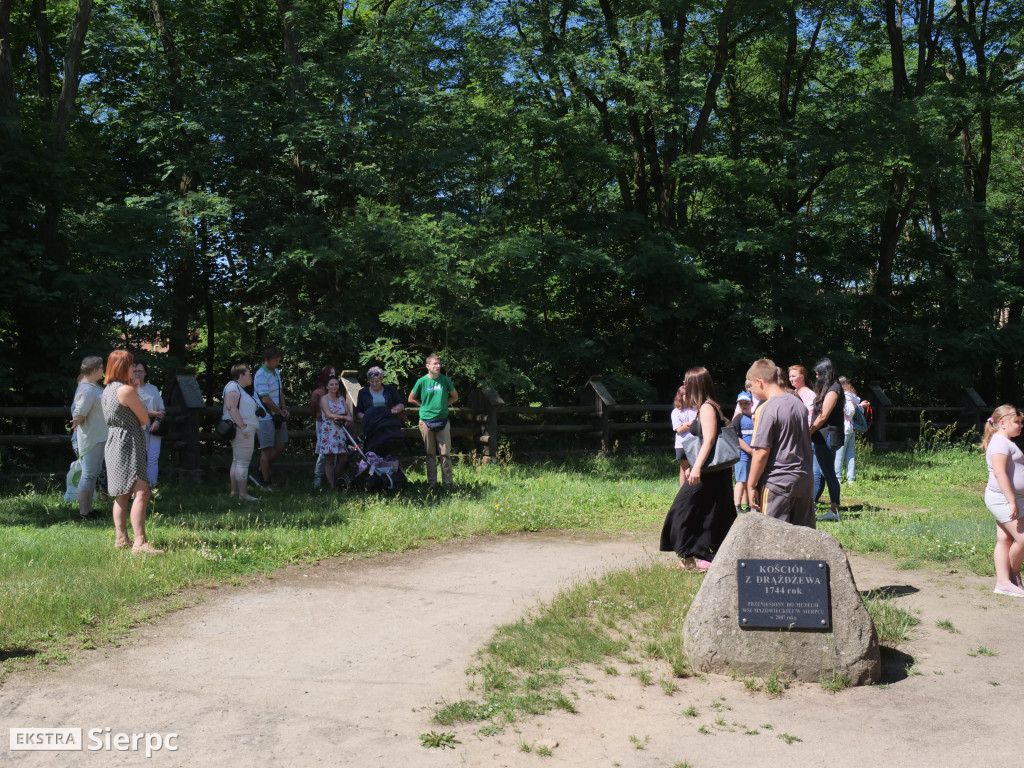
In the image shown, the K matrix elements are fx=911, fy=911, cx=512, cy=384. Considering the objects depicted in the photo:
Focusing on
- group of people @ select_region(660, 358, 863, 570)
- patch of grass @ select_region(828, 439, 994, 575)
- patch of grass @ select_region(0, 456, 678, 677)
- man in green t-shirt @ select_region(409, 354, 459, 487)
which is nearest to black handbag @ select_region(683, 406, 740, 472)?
group of people @ select_region(660, 358, 863, 570)

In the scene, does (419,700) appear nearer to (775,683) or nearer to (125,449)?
(775,683)

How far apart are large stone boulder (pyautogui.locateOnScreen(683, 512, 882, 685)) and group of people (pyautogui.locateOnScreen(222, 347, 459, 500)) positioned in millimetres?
6209

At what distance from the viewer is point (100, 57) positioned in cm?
1557

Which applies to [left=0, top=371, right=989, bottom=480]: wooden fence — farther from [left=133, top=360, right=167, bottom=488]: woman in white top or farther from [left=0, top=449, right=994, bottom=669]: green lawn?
[left=133, top=360, right=167, bottom=488]: woman in white top

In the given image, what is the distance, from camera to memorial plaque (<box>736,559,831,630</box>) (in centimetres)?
520

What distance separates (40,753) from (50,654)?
1.39 m

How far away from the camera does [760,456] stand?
20.3ft

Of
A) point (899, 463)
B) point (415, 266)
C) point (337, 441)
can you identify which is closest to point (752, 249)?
point (899, 463)

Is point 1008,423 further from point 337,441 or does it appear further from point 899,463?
point 899,463

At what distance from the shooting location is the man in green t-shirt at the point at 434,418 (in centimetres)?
1177

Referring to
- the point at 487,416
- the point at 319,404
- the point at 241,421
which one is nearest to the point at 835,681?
the point at 241,421

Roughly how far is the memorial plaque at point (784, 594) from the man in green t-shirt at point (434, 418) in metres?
6.81

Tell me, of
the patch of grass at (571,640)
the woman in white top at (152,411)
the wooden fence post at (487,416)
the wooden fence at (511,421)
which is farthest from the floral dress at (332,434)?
the patch of grass at (571,640)

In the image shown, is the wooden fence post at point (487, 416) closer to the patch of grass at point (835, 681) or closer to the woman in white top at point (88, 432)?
the woman in white top at point (88, 432)
